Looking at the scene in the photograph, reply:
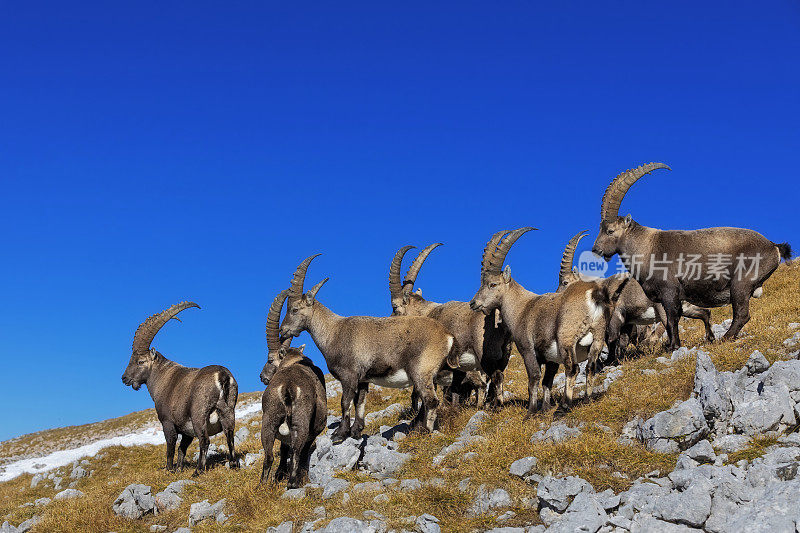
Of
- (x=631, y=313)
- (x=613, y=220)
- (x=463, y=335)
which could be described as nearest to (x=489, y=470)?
(x=463, y=335)

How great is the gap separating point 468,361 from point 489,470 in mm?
5456

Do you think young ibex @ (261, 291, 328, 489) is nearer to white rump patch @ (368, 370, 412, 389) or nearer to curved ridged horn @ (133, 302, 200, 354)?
white rump patch @ (368, 370, 412, 389)

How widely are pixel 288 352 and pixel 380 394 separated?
9655 millimetres

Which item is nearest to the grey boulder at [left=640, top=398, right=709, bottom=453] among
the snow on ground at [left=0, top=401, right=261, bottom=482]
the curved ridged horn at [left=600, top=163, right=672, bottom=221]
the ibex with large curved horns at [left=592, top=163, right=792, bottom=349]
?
the ibex with large curved horns at [left=592, top=163, right=792, bottom=349]

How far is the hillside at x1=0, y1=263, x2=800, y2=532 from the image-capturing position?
10.1m

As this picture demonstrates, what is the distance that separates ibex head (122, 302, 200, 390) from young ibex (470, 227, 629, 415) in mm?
10296

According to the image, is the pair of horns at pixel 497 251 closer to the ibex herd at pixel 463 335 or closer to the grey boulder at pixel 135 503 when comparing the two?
the ibex herd at pixel 463 335

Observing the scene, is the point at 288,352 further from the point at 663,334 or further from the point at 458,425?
the point at 663,334

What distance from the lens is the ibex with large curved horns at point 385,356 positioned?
14695 millimetres

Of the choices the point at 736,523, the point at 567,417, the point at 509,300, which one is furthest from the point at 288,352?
the point at 736,523

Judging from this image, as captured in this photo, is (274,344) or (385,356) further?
(274,344)

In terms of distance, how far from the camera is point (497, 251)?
16.0 m

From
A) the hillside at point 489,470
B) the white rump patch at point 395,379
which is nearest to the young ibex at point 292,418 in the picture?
the hillside at point 489,470

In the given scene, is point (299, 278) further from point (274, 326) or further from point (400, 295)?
point (400, 295)
